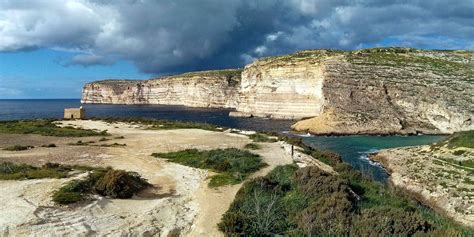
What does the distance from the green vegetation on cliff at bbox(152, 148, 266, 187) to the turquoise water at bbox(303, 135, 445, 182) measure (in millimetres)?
11980

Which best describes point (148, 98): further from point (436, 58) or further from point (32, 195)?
point (32, 195)

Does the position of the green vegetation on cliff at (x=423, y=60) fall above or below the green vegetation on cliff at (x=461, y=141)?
above

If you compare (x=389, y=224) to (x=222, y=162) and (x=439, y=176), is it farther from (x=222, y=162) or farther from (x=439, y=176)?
(x=439, y=176)

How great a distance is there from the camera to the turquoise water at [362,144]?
128 feet

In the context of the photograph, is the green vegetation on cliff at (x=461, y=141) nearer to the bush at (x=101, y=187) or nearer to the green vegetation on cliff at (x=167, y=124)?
the green vegetation on cliff at (x=167, y=124)

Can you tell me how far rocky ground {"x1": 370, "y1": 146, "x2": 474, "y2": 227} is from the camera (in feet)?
74.4

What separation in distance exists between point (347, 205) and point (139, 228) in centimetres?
706

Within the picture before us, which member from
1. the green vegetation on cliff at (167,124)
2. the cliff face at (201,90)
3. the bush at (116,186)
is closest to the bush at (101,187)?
the bush at (116,186)

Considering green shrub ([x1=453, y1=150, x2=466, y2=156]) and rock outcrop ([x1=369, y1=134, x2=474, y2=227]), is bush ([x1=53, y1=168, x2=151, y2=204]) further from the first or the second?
green shrub ([x1=453, y1=150, x2=466, y2=156])

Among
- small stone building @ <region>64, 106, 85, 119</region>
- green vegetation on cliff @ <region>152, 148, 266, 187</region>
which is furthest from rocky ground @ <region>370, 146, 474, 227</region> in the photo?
small stone building @ <region>64, 106, 85, 119</region>

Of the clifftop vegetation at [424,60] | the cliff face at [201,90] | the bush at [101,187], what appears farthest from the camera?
the cliff face at [201,90]

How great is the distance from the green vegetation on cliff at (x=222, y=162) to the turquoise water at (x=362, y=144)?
1198cm

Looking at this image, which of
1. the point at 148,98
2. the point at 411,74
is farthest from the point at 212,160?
the point at 148,98

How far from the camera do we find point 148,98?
197 meters
